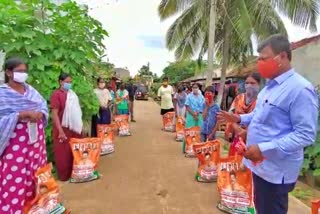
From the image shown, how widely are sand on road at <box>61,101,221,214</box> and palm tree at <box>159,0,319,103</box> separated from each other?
467 centimetres

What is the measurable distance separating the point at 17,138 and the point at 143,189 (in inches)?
89.4

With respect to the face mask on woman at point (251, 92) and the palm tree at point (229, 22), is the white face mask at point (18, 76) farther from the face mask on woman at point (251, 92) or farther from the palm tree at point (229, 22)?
the palm tree at point (229, 22)

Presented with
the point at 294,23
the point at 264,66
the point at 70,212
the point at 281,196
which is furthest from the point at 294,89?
the point at 294,23

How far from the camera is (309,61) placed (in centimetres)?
1033

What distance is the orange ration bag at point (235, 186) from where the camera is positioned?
4.15 metres

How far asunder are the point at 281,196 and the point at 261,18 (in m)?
12.0

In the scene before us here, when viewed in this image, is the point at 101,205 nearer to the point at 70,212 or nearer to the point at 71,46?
the point at 70,212

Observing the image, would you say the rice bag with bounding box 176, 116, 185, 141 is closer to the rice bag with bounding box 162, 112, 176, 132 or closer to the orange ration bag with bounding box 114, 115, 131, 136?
the orange ration bag with bounding box 114, 115, 131, 136

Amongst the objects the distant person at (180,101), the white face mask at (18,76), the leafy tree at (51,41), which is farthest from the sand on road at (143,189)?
the distant person at (180,101)

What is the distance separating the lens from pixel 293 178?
240cm

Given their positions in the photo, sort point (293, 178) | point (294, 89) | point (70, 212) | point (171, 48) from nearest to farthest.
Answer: point (294, 89) → point (293, 178) → point (70, 212) → point (171, 48)

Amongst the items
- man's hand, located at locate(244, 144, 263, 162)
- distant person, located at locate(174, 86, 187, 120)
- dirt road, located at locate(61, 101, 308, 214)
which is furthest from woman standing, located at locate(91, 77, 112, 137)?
man's hand, located at locate(244, 144, 263, 162)

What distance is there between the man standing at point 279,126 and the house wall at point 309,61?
8325 mm

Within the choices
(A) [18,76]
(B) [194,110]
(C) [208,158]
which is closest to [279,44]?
(A) [18,76]
